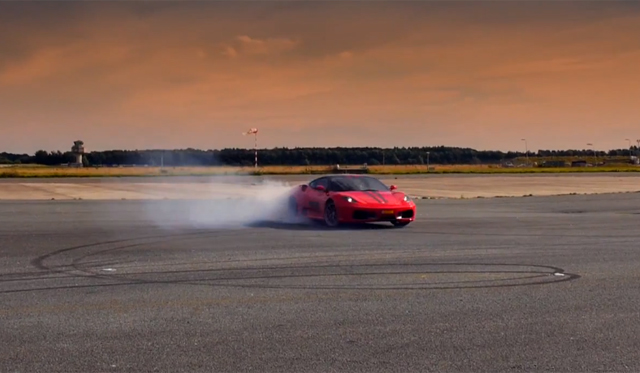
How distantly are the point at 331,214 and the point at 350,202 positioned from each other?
2.18 ft

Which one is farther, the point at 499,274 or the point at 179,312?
the point at 499,274

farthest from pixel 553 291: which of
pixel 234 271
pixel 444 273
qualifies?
pixel 234 271

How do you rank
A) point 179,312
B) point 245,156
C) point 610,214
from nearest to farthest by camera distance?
point 179,312 → point 610,214 → point 245,156

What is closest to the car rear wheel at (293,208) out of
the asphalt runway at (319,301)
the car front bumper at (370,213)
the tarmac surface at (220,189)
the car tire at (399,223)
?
the car front bumper at (370,213)

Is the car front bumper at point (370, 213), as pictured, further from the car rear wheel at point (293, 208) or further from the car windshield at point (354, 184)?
the car rear wheel at point (293, 208)

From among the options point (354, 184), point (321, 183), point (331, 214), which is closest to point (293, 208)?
point (321, 183)

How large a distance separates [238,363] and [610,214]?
18.7 meters

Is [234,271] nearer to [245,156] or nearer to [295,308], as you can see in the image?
[295,308]

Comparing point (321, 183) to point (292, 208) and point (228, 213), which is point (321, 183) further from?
point (228, 213)

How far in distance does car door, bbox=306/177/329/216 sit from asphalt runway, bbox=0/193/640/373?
2.72m

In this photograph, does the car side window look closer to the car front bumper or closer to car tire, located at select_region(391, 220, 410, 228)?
the car front bumper

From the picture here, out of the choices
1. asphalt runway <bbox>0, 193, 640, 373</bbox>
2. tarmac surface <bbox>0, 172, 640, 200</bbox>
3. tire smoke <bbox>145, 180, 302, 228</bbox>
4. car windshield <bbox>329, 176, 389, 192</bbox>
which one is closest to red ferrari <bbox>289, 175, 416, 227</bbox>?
car windshield <bbox>329, 176, 389, 192</bbox>

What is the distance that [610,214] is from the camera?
22969 millimetres

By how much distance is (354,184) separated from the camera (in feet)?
65.7
